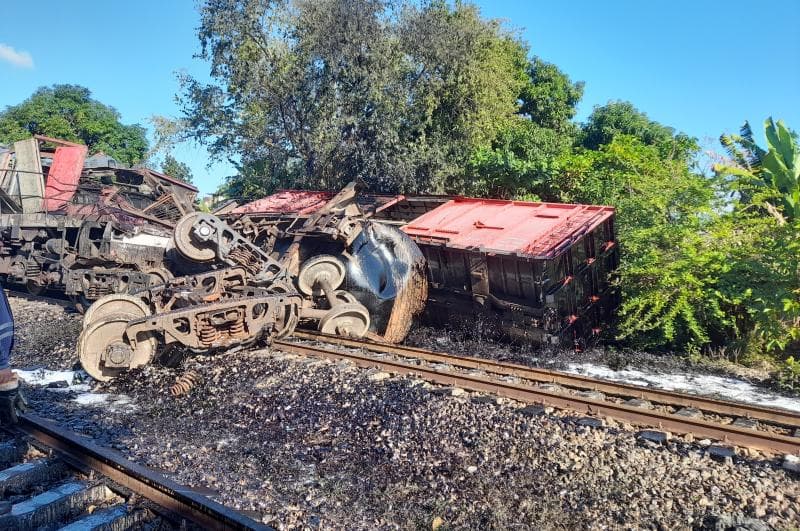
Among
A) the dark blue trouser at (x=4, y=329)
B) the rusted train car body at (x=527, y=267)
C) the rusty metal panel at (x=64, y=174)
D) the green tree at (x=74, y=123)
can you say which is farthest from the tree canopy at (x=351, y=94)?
the green tree at (x=74, y=123)

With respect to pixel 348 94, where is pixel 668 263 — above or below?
below

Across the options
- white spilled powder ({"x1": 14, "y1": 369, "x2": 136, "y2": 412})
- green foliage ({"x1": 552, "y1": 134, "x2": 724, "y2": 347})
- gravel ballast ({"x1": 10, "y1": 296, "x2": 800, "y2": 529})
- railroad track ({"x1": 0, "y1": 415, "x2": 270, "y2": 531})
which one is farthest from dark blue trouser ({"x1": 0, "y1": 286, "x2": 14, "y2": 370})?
green foliage ({"x1": 552, "y1": 134, "x2": 724, "y2": 347})

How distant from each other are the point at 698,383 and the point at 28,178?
14649mm

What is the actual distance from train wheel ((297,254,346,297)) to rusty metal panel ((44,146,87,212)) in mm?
7806

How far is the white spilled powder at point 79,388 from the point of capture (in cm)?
612

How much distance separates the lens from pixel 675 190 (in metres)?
10.4

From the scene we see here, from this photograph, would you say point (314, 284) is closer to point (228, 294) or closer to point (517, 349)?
point (228, 294)

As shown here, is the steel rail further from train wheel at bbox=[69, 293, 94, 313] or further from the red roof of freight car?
train wheel at bbox=[69, 293, 94, 313]

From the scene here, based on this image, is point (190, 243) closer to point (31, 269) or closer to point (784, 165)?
point (31, 269)

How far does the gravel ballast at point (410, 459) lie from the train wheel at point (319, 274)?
10.2 ft

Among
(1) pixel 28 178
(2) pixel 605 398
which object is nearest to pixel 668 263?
(2) pixel 605 398

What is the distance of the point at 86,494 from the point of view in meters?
3.90

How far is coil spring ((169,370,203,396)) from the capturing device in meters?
6.30

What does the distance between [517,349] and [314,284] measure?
347 cm
